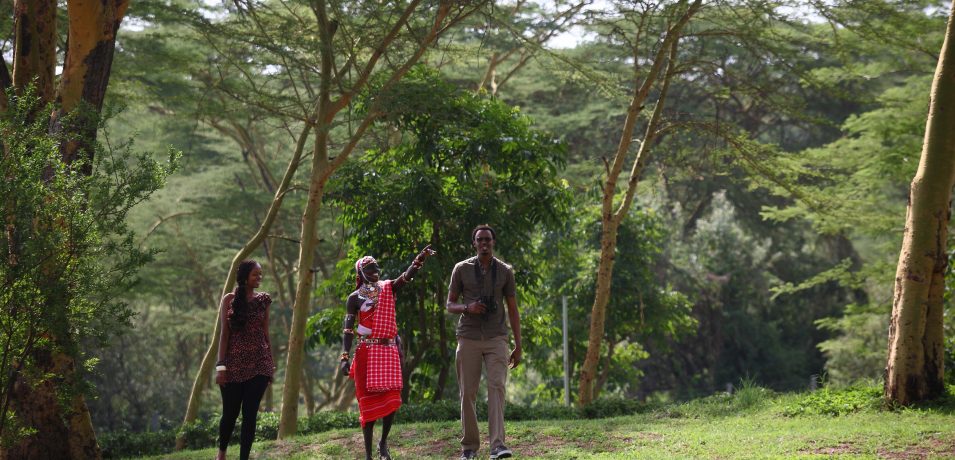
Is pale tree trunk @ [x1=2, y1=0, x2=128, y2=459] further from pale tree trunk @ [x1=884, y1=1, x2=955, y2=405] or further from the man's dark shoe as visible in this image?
pale tree trunk @ [x1=884, y1=1, x2=955, y2=405]

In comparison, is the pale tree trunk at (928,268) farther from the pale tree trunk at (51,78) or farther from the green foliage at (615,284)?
the green foliage at (615,284)

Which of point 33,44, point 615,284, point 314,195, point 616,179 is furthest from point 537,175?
point 33,44

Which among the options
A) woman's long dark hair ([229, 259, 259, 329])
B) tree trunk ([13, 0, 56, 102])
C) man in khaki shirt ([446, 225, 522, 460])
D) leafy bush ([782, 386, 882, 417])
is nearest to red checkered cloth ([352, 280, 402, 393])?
man in khaki shirt ([446, 225, 522, 460])

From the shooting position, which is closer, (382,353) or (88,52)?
(382,353)

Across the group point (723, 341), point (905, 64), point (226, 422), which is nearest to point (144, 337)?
point (723, 341)

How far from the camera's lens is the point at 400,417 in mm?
13414

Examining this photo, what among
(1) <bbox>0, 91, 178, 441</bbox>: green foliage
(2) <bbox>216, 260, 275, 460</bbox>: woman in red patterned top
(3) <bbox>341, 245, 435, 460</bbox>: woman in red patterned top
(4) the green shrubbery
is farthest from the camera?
(4) the green shrubbery

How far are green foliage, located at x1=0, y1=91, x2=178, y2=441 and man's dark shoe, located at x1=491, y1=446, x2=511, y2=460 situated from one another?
119 inches

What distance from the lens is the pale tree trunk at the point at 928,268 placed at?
10.7 meters

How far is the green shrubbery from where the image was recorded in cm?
1354

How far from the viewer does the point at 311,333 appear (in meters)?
15.3

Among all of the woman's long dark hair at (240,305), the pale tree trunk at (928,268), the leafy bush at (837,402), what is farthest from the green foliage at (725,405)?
the woman's long dark hair at (240,305)

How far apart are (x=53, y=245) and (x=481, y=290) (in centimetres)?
322

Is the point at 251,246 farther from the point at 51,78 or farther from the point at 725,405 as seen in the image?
the point at 725,405
